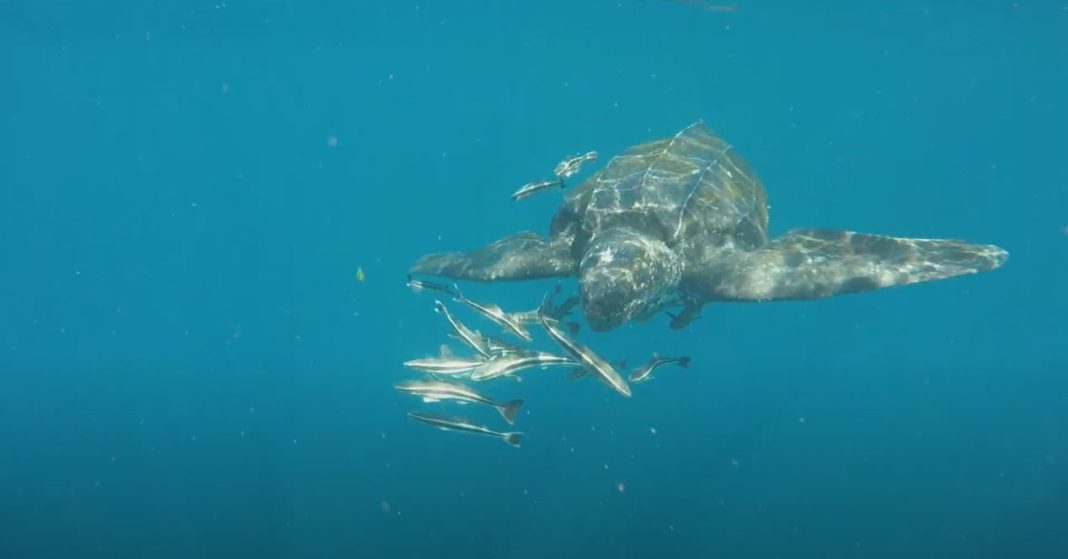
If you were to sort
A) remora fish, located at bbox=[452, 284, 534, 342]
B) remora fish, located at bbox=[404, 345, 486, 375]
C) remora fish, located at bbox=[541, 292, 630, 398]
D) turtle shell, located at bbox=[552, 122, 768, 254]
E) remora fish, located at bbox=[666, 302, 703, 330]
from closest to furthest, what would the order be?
remora fish, located at bbox=[541, 292, 630, 398]
remora fish, located at bbox=[404, 345, 486, 375]
remora fish, located at bbox=[452, 284, 534, 342]
remora fish, located at bbox=[666, 302, 703, 330]
turtle shell, located at bbox=[552, 122, 768, 254]

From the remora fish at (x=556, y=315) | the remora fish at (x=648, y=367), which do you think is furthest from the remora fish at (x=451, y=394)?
the remora fish at (x=648, y=367)

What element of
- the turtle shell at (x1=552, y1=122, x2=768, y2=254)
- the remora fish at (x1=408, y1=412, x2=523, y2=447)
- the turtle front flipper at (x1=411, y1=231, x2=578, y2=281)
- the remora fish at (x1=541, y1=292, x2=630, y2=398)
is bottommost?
the remora fish at (x1=408, y1=412, x2=523, y2=447)

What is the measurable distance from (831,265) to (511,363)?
3635 millimetres

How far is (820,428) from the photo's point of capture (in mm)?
13633

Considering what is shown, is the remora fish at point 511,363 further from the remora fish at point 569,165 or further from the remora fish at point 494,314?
the remora fish at point 569,165

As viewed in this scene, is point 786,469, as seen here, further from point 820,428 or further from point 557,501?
point 557,501

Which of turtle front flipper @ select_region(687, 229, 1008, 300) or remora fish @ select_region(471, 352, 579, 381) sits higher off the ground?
Result: turtle front flipper @ select_region(687, 229, 1008, 300)

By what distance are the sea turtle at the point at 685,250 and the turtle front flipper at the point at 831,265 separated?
0.03 feet

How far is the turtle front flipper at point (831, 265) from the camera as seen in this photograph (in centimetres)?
688

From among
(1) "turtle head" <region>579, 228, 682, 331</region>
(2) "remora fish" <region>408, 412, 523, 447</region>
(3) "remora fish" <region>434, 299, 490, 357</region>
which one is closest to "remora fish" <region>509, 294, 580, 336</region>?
(1) "turtle head" <region>579, 228, 682, 331</region>

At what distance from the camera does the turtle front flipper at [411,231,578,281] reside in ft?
28.1

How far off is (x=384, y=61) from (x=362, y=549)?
31.7 m

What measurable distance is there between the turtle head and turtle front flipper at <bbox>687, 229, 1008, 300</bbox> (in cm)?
56

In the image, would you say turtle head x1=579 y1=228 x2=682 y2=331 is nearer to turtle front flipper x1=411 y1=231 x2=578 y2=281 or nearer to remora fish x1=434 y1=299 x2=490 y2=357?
turtle front flipper x1=411 y1=231 x2=578 y2=281
